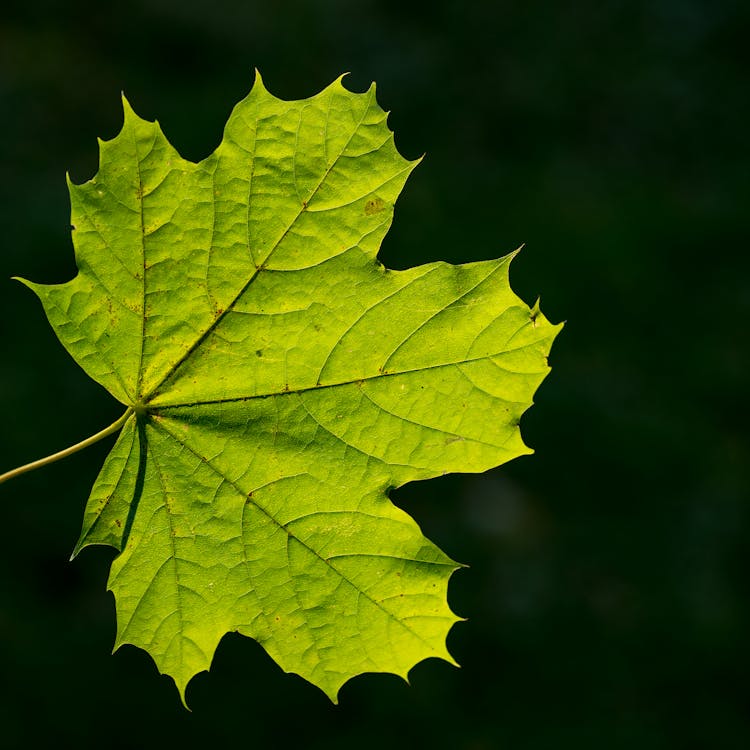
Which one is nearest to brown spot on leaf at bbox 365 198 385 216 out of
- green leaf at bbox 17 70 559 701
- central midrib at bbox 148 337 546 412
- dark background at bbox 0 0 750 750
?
green leaf at bbox 17 70 559 701

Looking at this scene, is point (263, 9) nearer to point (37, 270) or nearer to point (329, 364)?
point (37, 270)

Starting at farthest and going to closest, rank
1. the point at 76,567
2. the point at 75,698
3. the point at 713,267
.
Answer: the point at 713,267 → the point at 76,567 → the point at 75,698

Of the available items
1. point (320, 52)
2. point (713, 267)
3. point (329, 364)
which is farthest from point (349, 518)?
point (320, 52)

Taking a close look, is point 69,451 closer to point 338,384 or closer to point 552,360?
point 338,384

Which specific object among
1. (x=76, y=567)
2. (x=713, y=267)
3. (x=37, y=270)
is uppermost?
(x=713, y=267)

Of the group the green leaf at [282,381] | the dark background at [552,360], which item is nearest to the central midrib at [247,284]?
the green leaf at [282,381]

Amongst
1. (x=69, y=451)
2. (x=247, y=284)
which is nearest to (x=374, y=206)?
(x=247, y=284)
